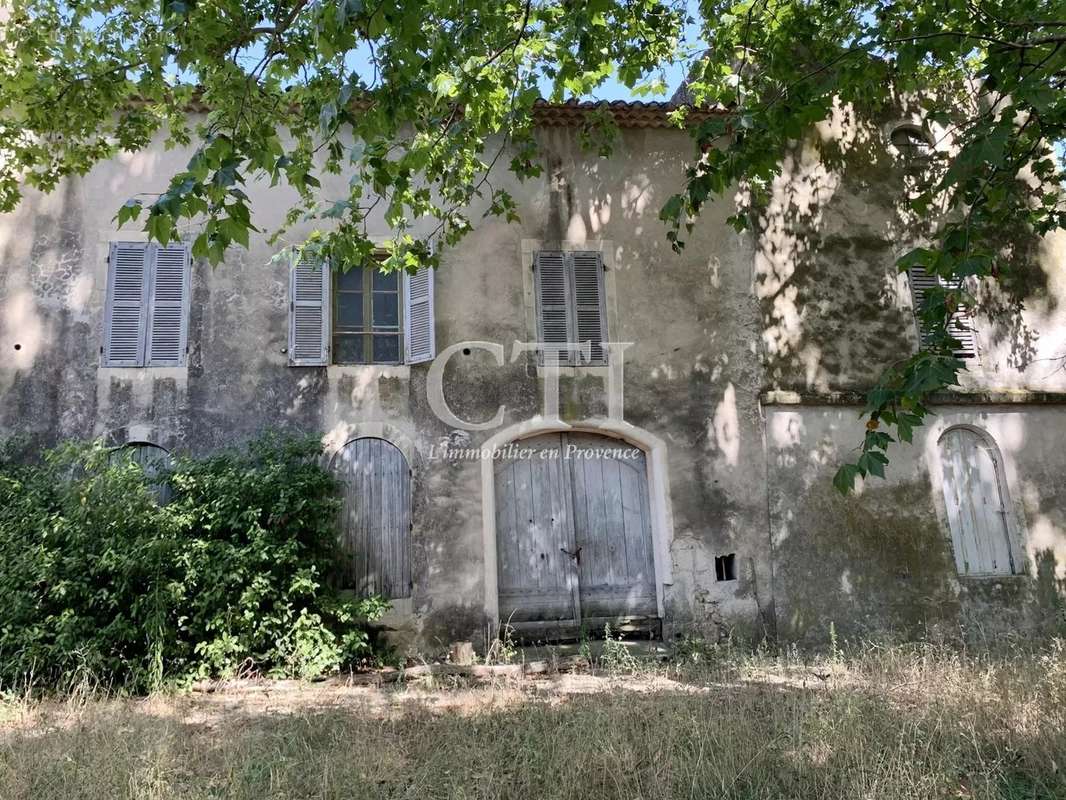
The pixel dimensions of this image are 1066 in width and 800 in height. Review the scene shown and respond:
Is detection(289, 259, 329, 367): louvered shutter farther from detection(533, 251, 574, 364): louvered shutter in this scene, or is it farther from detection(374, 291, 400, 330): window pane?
detection(533, 251, 574, 364): louvered shutter

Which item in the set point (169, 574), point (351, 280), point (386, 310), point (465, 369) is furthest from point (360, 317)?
point (169, 574)

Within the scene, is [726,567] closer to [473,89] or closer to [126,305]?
→ [473,89]

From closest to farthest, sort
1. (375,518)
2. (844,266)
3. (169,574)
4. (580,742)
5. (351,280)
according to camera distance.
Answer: (580,742), (169,574), (375,518), (351,280), (844,266)

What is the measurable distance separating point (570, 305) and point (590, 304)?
0.24 metres

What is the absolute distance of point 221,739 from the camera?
4.74 metres

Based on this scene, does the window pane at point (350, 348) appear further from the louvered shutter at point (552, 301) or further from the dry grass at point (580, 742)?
the dry grass at point (580, 742)

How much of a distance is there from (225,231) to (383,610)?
4860 millimetres

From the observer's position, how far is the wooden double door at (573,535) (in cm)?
802

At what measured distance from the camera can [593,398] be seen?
8.38 meters

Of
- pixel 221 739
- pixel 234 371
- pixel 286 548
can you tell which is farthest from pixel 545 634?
pixel 234 371

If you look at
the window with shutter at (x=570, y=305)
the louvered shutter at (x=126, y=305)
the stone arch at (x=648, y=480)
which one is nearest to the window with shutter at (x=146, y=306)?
the louvered shutter at (x=126, y=305)

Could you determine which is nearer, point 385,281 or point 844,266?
point 385,281

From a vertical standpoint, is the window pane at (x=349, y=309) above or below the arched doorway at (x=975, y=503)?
above

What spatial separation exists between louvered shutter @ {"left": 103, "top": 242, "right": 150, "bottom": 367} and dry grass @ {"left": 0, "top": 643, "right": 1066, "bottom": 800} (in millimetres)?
3626
